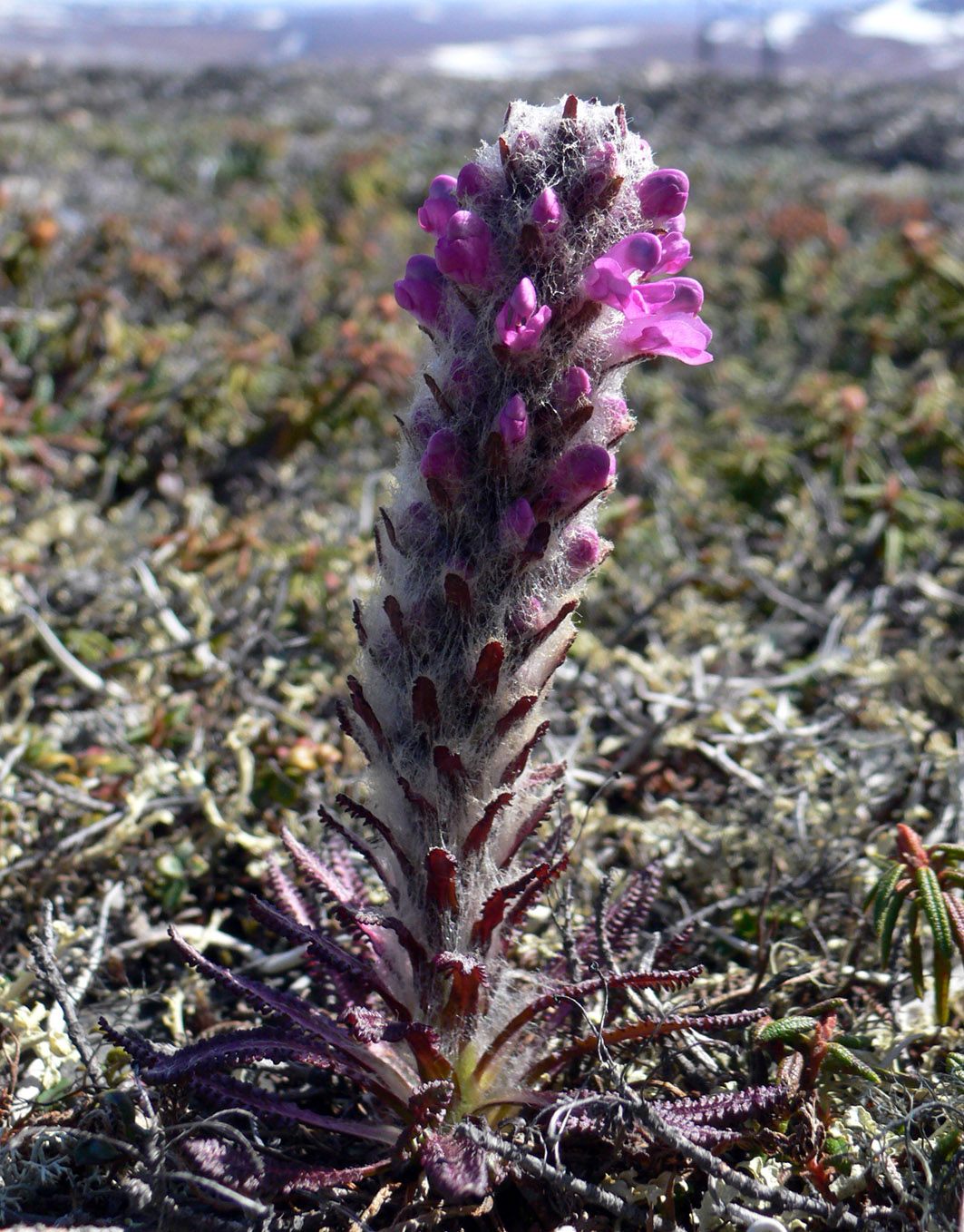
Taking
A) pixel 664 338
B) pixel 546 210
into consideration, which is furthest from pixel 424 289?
pixel 664 338

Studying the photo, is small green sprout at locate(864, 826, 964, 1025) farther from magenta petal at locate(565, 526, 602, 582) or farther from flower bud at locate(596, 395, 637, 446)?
flower bud at locate(596, 395, 637, 446)

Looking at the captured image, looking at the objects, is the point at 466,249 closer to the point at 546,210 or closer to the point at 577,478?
the point at 546,210

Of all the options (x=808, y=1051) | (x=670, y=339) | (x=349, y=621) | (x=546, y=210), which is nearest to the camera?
(x=546, y=210)

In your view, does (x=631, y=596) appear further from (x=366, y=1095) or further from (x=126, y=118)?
(x=126, y=118)

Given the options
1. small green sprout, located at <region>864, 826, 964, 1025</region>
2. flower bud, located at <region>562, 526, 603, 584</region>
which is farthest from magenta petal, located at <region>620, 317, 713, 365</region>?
small green sprout, located at <region>864, 826, 964, 1025</region>

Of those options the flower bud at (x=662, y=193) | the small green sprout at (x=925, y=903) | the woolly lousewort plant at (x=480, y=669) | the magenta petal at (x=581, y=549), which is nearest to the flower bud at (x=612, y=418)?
the woolly lousewort plant at (x=480, y=669)

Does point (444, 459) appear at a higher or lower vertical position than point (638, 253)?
lower

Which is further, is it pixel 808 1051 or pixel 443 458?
pixel 808 1051

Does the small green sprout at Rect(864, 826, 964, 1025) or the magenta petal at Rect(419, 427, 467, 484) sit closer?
the magenta petal at Rect(419, 427, 467, 484)
